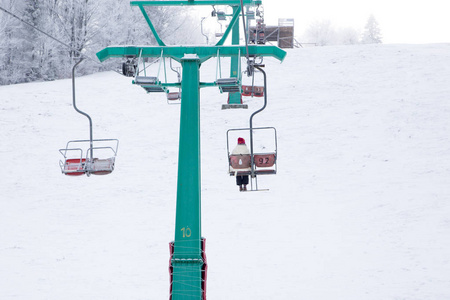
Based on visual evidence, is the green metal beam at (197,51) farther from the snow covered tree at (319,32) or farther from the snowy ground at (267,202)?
the snow covered tree at (319,32)

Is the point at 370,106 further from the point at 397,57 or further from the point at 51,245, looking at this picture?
the point at 51,245

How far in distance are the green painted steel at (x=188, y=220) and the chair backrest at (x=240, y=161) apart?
1301 mm

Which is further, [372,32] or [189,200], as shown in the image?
[372,32]

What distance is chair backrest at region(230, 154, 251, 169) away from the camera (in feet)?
30.6

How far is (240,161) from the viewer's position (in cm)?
935

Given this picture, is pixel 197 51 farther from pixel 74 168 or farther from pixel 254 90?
pixel 254 90

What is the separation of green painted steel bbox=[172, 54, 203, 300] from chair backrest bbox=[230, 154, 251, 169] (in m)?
1.30

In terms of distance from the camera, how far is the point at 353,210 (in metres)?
15.3

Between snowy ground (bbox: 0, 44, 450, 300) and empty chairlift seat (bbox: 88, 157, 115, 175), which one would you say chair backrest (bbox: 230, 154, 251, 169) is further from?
snowy ground (bbox: 0, 44, 450, 300)

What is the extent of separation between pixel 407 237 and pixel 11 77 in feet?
108

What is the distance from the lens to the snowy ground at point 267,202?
12.6 m

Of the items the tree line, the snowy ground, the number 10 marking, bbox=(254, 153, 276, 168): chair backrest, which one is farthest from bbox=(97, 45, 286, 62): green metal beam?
the tree line

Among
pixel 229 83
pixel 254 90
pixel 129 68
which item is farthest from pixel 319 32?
pixel 229 83

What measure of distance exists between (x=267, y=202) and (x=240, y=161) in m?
A: 6.93
